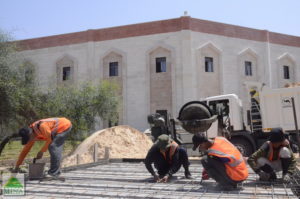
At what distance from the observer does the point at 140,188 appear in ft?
16.2

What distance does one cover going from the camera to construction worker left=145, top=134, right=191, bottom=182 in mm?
5480

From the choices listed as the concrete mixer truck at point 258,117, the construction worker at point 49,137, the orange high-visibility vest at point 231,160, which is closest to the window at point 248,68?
the concrete mixer truck at point 258,117

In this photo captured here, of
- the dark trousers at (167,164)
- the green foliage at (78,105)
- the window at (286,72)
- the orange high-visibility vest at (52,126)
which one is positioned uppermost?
the window at (286,72)

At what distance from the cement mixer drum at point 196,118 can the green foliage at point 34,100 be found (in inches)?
348

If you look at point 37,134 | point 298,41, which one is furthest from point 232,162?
point 298,41

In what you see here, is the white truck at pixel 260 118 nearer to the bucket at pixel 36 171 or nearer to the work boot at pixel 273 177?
the work boot at pixel 273 177

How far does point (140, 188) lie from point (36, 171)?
217cm

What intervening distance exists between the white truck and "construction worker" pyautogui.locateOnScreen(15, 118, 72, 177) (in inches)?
249

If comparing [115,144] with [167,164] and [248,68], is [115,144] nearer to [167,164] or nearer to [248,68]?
[167,164]

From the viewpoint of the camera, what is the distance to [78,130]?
16578 millimetres

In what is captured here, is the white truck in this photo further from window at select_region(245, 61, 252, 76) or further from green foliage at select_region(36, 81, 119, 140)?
window at select_region(245, 61, 252, 76)


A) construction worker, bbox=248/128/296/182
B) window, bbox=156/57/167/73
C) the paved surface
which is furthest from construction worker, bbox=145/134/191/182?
window, bbox=156/57/167/73

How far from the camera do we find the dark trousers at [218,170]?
4547 millimetres

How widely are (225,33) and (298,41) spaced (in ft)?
24.6
